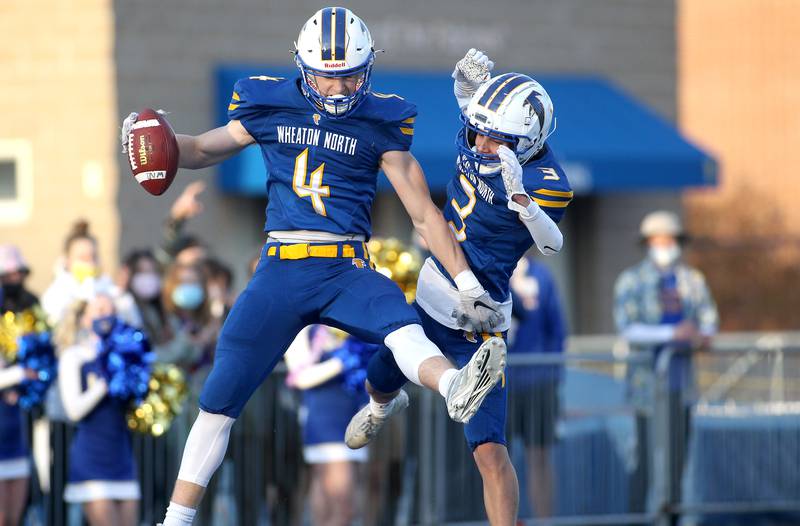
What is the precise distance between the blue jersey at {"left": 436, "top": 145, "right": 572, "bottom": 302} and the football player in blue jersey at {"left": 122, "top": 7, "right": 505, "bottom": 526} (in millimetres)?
267

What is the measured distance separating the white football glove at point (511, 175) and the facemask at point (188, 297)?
4.13 metres

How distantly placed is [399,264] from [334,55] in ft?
10.6

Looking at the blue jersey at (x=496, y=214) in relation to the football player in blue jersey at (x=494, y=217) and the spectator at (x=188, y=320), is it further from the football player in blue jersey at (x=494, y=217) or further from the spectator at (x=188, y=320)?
the spectator at (x=188, y=320)

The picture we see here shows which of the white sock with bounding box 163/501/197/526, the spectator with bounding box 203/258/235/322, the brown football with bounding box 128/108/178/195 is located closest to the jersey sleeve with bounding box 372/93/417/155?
the brown football with bounding box 128/108/178/195

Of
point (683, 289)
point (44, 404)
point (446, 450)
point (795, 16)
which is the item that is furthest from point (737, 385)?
point (795, 16)

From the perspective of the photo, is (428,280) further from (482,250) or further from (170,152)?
(170,152)

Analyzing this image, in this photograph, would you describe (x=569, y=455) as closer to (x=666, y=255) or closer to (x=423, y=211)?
(x=666, y=255)

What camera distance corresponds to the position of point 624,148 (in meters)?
15.2

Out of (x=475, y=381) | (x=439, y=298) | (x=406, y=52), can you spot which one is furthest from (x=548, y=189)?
(x=406, y=52)

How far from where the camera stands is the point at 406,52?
15.7m

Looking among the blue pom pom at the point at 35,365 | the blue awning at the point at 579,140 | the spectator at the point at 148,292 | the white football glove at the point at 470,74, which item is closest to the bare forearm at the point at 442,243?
the white football glove at the point at 470,74

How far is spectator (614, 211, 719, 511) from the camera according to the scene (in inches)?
411

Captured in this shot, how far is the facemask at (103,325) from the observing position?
8.51 m

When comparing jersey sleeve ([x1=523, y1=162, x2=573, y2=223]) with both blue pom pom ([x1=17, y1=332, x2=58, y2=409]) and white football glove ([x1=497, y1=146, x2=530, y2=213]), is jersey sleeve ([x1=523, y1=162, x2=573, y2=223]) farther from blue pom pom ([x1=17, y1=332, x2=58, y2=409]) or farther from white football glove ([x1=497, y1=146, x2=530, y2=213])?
blue pom pom ([x1=17, y1=332, x2=58, y2=409])
